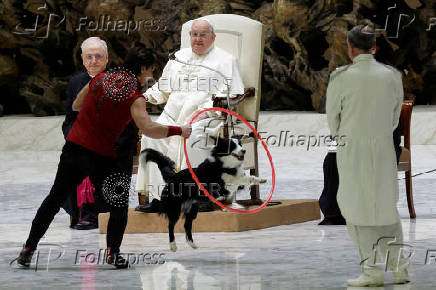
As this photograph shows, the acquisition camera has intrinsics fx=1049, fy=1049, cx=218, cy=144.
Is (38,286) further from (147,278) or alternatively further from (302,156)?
(302,156)

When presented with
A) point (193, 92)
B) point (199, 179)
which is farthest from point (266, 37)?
point (199, 179)

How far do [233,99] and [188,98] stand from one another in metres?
0.40

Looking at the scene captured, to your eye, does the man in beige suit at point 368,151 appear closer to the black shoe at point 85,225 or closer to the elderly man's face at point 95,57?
the elderly man's face at point 95,57

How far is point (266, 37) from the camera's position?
577 inches

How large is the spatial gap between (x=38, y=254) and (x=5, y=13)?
9.23m

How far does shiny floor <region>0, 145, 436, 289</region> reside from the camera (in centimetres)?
553

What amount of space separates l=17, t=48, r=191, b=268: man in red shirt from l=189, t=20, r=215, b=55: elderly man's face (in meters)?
2.04

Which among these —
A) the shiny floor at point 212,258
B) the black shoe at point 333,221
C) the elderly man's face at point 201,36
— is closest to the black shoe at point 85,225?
the shiny floor at point 212,258

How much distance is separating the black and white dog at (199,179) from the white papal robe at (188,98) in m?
0.96

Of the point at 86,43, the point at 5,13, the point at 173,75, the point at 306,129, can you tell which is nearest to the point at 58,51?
the point at 5,13

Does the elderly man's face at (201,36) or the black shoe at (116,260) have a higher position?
the elderly man's face at (201,36)

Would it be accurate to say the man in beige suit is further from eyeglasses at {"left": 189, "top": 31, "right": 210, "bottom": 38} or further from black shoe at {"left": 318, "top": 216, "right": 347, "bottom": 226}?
eyeglasses at {"left": 189, "top": 31, "right": 210, "bottom": 38}

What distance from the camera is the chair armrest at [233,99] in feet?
25.3

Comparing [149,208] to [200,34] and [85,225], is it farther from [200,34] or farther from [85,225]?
[200,34]
